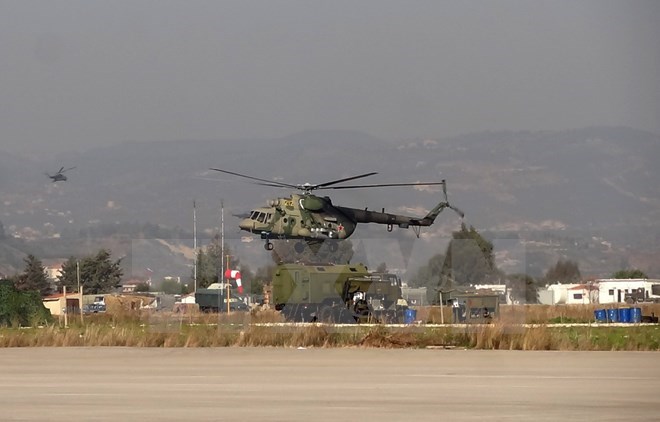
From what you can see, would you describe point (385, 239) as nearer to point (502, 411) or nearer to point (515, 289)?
point (515, 289)

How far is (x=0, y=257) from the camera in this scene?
169m

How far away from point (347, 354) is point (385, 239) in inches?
1720

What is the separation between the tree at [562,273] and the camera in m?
103

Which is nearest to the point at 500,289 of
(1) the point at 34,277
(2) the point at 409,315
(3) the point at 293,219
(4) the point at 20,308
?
(3) the point at 293,219

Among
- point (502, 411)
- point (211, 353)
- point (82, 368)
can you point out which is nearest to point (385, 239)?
point (211, 353)

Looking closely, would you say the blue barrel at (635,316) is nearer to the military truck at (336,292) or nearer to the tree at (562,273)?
the military truck at (336,292)

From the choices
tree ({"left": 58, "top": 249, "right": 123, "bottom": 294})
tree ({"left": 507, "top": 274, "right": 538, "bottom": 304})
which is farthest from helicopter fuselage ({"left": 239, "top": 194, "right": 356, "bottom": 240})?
tree ({"left": 58, "top": 249, "right": 123, "bottom": 294})

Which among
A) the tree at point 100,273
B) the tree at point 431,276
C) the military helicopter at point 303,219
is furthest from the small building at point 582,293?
the tree at point 431,276

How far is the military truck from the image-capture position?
193 feet

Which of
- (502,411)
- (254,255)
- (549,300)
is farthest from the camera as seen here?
(549,300)

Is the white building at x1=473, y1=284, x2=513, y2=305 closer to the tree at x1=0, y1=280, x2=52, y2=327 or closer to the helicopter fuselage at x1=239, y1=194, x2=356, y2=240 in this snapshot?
the helicopter fuselage at x1=239, y1=194, x2=356, y2=240

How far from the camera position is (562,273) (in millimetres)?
103812

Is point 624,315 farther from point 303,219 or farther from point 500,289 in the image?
point 303,219

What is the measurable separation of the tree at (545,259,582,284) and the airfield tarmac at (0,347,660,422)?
73033 mm
